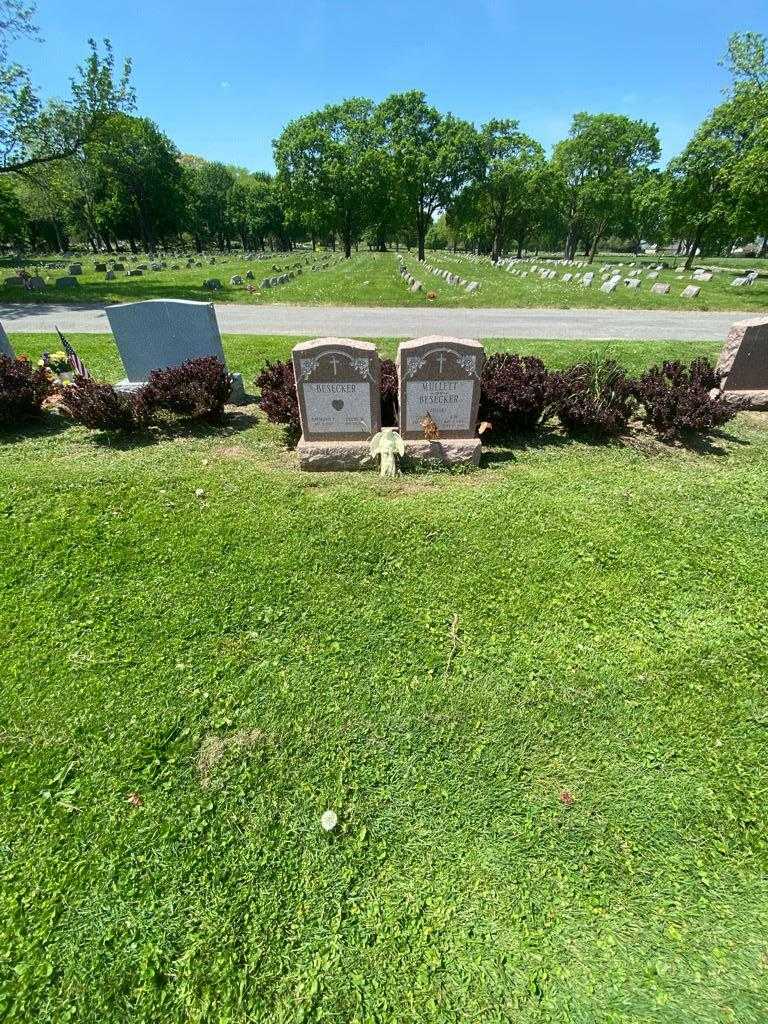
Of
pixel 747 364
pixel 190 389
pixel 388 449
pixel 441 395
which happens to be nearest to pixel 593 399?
pixel 441 395

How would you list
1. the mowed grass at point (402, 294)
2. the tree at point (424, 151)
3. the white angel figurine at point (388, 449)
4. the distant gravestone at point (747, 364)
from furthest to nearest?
the tree at point (424, 151)
the mowed grass at point (402, 294)
the distant gravestone at point (747, 364)
the white angel figurine at point (388, 449)

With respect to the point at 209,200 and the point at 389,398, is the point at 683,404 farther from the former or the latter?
the point at 209,200

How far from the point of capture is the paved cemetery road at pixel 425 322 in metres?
13.6

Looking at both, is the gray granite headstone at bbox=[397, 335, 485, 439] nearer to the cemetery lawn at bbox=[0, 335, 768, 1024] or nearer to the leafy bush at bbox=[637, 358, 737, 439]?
the cemetery lawn at bbox=[0, 335, 768, 1024]

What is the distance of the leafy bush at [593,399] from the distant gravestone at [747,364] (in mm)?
1924

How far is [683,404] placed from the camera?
6.44 metres

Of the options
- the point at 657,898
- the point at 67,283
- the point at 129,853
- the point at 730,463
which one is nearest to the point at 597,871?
the point at 657,898

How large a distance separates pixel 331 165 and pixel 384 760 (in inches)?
2112

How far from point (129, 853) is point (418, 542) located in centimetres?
299

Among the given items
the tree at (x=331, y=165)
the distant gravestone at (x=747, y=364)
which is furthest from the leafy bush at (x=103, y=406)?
the tree at (x=331, y=165)

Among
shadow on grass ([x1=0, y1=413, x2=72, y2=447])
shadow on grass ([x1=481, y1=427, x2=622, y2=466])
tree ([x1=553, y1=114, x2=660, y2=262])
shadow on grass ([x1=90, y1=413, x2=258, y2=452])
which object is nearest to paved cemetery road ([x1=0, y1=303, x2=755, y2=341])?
shadow on grass ([x1=90, y1=413, x2=258, y2=452])

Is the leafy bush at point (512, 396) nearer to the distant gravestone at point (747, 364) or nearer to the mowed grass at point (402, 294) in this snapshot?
the distant gravestone at point (747, 364)

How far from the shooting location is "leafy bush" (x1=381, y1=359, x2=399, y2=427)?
253 inches

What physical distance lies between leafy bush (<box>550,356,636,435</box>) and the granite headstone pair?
149 cm
